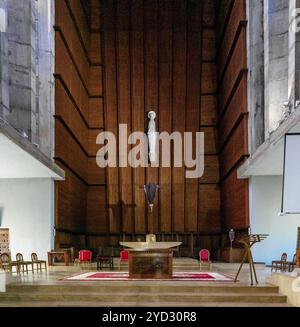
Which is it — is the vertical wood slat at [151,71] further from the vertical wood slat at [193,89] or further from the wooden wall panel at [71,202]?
the wooden wall panel at [71,202]

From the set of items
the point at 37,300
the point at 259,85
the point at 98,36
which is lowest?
the point at 37,300

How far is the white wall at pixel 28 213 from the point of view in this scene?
13.9m

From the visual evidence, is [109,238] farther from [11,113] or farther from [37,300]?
[37,300]

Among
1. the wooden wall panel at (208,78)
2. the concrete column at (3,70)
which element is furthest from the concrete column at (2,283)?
the wooden wall panel at (208,78)

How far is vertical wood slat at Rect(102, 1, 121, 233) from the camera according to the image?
18.4 m

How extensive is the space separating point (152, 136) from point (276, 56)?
22.5 feet

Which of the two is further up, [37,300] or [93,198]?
[93,198]

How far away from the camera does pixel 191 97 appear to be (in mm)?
18594

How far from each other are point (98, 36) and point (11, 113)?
7385 millimetres

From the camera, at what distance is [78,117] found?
17.2 m

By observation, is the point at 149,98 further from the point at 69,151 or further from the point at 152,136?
the point at 69,151

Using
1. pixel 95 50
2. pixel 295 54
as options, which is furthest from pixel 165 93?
pixel 295 54
